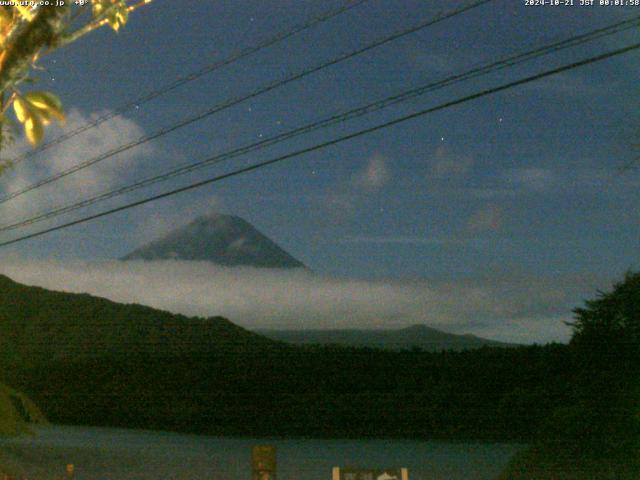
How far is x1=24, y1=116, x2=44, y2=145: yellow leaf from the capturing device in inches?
116

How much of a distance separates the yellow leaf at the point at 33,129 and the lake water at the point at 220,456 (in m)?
11.6

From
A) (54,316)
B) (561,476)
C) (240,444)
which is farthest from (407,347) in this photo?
(54,316)

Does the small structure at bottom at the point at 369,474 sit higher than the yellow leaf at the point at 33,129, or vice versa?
the yellow leaf at the point at 33,129

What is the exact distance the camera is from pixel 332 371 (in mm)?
16781

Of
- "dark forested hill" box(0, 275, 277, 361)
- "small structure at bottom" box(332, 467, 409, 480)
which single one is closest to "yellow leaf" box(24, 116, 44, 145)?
"small structure at bottom" box(332, 467, 409, 480)

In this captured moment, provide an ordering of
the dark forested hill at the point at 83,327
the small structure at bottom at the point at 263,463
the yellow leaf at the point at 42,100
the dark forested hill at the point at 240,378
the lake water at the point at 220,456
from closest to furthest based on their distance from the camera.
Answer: the yellow leaf at the point at 42,100, the small structure at bottom at the point at 263,463, the lake water at the point at 220,456, the dark forested hill at the point at 240,378, the dark forested hill at the point at 83,327

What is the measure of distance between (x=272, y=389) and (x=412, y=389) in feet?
10.2

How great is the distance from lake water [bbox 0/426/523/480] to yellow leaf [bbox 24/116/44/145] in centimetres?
1158

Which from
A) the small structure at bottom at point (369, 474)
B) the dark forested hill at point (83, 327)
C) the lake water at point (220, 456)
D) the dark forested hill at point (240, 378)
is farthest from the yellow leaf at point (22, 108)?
the dark forested hill at point (83, 327)

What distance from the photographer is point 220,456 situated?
52.2 feet

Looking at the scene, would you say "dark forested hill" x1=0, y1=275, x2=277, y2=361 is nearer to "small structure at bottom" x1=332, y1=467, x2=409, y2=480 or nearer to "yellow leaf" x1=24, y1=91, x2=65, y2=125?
"small structure at bottom" x1=332, y1=467, x2=409, y2=480

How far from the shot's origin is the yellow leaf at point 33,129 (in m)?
2.95

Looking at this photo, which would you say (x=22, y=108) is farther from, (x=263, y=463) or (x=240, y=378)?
(x=240, y=378)

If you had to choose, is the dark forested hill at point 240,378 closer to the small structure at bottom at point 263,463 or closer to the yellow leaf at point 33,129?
the small structure at bottom at point 263,463
